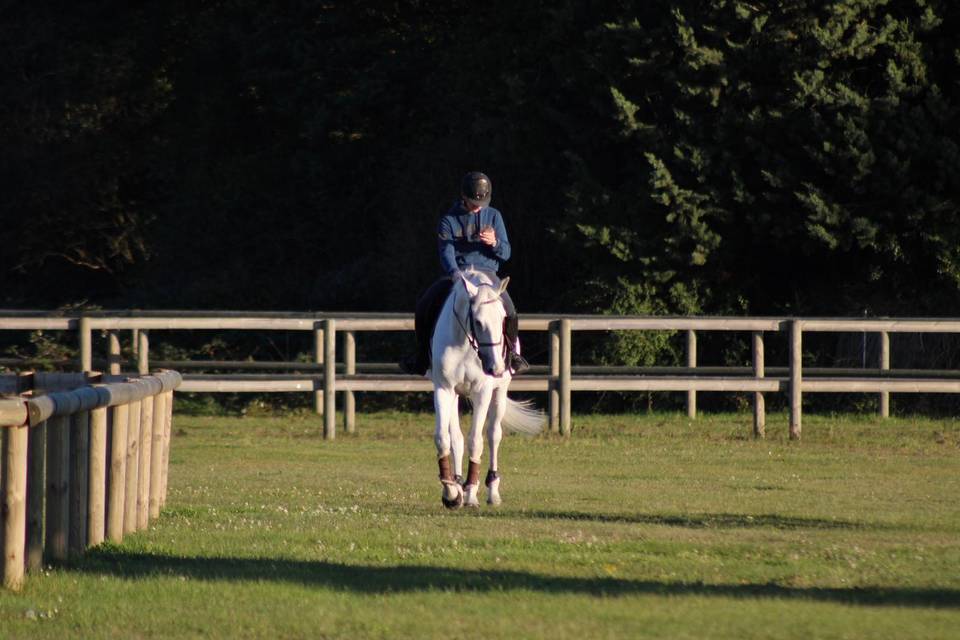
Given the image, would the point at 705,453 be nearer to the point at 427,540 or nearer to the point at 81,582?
the point at 427,540

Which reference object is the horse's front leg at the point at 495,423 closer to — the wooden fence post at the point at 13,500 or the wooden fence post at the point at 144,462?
the wooden fence post at the point at 144,462

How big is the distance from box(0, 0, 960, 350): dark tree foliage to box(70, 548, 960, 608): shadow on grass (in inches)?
705

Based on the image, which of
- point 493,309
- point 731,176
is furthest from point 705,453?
point 731,176

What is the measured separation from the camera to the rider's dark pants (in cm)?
1342

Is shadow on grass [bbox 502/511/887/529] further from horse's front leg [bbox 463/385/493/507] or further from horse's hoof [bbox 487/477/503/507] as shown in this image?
horse's hoof [bbox 487/477/503/507]

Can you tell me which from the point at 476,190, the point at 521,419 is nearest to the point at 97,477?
the point at 476,190

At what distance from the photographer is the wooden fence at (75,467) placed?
8.77 metres

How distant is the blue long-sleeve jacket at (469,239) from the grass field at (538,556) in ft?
Answer: 6.77

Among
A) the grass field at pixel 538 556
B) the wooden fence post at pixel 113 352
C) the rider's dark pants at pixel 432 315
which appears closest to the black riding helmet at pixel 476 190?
the rider's dark pants at pixel 432 315

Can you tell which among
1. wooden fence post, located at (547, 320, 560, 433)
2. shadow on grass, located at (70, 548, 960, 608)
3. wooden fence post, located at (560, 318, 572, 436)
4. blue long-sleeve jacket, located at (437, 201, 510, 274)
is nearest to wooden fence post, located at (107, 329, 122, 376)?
wooden fence post, located at (547, 320, 560, 433)

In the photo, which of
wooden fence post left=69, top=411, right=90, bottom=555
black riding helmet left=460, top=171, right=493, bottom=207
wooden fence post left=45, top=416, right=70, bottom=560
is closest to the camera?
wooden fence post left=45, top=416, right=70, bottom=560

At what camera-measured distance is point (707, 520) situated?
12438 millimetres

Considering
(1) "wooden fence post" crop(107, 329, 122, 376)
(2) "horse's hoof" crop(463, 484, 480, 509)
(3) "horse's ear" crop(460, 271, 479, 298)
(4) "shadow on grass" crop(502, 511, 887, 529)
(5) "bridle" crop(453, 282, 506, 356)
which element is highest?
(3) "horse's ear" crop(460, 271, 479, 298)

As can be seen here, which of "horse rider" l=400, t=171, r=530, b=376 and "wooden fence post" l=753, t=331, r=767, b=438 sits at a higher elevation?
"horse rider" l=400, t=171, r=530, b=376
